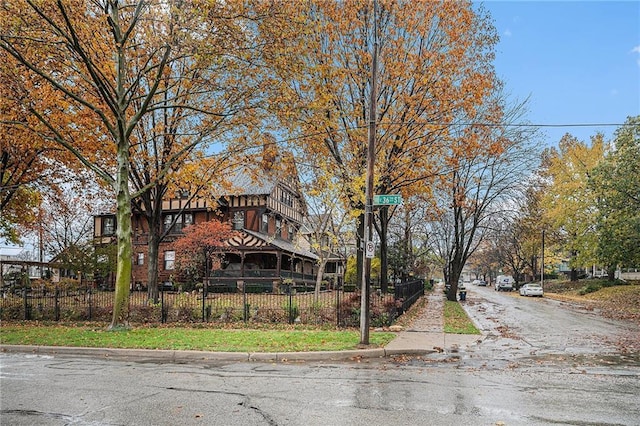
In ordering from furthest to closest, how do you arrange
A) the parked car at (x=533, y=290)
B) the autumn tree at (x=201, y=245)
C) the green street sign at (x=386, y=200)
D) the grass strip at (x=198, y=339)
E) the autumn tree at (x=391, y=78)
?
1. the parked car at (x=533, y=290)
2. the autumn tree at (x=201, y=245)
3. the autumn tree at (x=391, y=78)
4. the green street sign at (x=386, y=200)
5. the grass strip at (x=198, y=339)

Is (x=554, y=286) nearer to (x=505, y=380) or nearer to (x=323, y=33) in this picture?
(x=323, y=33)

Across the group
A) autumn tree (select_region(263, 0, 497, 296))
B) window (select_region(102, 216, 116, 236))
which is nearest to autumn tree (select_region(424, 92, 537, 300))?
autumn tree (select_region(263, 0, 497, 296))

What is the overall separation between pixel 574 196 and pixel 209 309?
4002 centimetres

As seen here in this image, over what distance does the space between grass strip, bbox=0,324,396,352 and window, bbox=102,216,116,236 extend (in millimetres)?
34039

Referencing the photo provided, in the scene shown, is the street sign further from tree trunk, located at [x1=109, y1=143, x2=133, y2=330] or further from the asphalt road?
tree trunk, located at [x1=109, y1=143, x2=133, y2=330]

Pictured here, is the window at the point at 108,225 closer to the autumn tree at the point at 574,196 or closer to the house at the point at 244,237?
the house at the point at 244,237

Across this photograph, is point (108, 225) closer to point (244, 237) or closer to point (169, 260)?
point (169, 260)

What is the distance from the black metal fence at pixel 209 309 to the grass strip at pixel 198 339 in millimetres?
1327

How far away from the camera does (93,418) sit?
241 inches

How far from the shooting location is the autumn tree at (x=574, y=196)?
43562 millimetres

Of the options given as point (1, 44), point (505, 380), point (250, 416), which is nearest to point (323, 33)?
point (1, 44)

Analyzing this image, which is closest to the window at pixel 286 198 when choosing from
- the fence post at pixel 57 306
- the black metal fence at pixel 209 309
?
the black metal fence at pixel 209 309

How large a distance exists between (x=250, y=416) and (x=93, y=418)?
1939 mm

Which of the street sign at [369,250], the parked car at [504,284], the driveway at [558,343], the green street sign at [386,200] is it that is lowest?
the parked car at [504,284]
